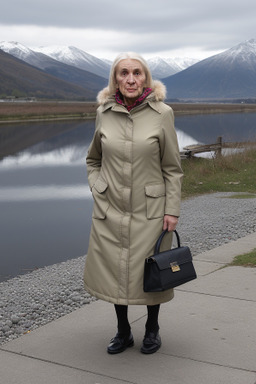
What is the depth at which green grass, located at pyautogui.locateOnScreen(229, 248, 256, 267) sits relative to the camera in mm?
6902

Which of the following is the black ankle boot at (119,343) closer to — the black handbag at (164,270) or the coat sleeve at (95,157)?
the black handbag at (164,270)

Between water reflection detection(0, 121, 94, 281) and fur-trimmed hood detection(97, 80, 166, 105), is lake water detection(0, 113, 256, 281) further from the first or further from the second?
fur-trimmed hood detection(97, 80, 166, 105)

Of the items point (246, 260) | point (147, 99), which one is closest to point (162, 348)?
point (147, 99)

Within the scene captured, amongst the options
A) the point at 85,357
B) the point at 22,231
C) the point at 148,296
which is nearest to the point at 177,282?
the point at 148,296

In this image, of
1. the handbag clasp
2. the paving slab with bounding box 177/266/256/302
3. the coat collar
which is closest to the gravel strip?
the paving slab with bounding box 177/266/256/302

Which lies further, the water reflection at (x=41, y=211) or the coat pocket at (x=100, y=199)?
the water reflection at (x=41, y=211)

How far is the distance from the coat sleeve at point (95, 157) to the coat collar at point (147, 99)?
3.8 inches

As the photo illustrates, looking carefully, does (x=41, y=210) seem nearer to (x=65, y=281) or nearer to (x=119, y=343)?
(x=65, y=281)

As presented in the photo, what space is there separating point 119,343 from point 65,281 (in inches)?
113

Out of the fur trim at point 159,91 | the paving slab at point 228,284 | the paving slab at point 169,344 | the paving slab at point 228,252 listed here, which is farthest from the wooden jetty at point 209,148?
the fur trim at point 159,91

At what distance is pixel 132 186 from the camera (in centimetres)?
419

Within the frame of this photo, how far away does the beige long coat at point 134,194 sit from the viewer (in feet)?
13.6

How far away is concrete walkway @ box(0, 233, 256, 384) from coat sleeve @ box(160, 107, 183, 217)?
3.21ft

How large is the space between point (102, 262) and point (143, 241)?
1.06 feet
